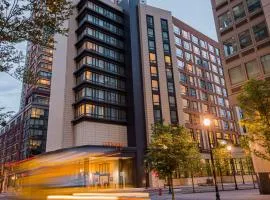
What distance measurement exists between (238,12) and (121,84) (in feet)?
114

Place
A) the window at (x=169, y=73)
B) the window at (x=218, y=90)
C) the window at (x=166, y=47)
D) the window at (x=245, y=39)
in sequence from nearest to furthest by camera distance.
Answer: the window at (x=245, y=39), the window at (x=169, y=73), the window at (x=166, y=47), the window at (x=218, y=90)

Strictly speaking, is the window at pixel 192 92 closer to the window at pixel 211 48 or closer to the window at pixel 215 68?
the window at pixel 215 68

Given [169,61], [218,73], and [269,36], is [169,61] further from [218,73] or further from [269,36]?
[269,36]

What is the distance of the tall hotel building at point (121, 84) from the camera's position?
51.9 m

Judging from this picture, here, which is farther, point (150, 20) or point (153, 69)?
point (150, 20)

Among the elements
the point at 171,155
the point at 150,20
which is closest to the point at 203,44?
the point at 150,20

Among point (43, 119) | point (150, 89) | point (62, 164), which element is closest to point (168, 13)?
point (150, 89)

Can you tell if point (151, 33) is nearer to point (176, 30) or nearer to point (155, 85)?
point (176, 30)

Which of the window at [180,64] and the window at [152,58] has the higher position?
the window at [180,64]

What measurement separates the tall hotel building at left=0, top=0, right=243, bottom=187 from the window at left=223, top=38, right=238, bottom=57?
92.0 feet

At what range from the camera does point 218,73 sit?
277 ft

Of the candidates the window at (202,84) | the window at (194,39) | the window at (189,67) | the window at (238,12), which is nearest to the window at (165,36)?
the window at (189,67)

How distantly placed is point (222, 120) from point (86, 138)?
44.9 m

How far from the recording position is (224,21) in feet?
101
